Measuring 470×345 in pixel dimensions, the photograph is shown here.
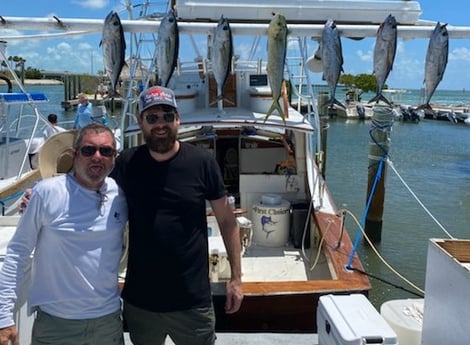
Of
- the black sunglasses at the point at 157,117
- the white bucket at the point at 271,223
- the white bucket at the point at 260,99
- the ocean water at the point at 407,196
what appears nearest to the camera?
the black sunglasses at the point at 157,117

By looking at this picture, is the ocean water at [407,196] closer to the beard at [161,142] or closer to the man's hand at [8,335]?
the beard at [161,142]

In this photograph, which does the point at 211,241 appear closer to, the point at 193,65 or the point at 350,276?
the point at 350,276

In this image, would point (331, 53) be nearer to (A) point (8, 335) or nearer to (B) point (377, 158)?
(A) point (8, 335)

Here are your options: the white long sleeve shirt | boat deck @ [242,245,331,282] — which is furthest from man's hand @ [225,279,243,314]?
boat deck @ [242,245,331,282]

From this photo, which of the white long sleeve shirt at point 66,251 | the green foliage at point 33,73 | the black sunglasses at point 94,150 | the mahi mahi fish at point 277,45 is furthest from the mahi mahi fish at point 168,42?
the green foliage at point 33,73

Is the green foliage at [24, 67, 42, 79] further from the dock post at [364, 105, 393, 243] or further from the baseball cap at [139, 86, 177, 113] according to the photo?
the baseball cap at [139, 86, 177, 113]

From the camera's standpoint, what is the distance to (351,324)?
256cm

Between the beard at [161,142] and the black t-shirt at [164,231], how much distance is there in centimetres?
5

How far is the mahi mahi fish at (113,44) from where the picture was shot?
3480mm

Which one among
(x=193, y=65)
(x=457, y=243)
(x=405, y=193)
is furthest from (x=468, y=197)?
(x=457, y=243)

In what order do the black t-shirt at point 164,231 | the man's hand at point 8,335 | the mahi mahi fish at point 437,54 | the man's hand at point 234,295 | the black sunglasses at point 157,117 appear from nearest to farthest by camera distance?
the man's hand at point 8,335
the black t-shirt at point 164,231
the black sunglasses at point 157,117
the man's hand at point 234,295
the mahi mahi fish at point 437,54

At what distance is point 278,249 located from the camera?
6184mm

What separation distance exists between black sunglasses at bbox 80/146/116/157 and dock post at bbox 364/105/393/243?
20.0ft

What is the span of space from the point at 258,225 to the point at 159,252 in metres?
3.96
